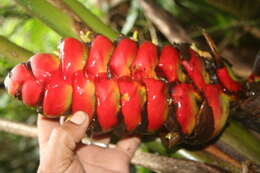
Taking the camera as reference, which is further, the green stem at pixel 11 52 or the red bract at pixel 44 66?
the green stem at pixel 11 52

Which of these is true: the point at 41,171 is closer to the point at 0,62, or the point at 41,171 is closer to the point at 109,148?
the point at 109,148

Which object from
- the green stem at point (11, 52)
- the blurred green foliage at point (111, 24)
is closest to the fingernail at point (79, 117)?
the green stem at point (11, 52)

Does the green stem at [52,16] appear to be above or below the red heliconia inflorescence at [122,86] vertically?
above

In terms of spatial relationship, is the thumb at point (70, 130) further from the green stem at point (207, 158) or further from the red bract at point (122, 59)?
the green stem at point (207, 158)

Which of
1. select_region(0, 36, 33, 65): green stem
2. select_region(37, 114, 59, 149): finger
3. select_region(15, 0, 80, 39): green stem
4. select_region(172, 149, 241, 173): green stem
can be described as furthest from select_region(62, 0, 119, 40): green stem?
select_region(172, 149, 241, 173): green stem

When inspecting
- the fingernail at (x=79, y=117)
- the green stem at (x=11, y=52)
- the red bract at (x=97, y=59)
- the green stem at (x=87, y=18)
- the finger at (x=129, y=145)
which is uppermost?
the green stem at (x=87, y=18)

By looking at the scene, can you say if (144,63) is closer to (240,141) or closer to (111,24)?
(240,141)

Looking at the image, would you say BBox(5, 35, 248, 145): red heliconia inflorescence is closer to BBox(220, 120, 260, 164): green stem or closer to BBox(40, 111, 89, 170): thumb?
BBox(40, 111, 89, 170): thumb
